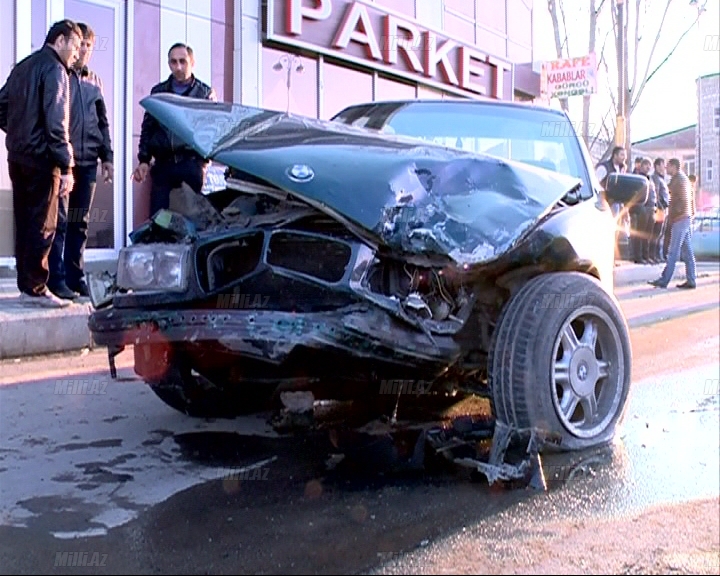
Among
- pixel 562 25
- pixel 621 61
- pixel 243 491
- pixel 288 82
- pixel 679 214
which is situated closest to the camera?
pixel 243 491

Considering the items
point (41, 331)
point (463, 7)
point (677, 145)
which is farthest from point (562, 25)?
point (677, 145)

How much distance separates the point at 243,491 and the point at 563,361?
4.46 feet

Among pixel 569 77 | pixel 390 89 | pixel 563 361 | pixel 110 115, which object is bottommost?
pixel 563 361

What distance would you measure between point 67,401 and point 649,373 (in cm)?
365

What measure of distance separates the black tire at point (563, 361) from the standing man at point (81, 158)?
3807 mm

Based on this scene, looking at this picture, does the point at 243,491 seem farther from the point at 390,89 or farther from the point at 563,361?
the point at 390,89

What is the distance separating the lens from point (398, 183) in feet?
10.3

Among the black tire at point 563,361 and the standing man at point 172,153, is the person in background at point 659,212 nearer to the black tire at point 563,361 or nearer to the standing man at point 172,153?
the standing man at point 172,153

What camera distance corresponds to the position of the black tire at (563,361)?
318cm

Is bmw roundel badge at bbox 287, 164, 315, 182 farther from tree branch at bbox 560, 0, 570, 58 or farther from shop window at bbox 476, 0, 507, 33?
tree branch at bbox 560, 0, 570, 58

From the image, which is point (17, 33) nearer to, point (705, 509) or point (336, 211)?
point (336, 211)

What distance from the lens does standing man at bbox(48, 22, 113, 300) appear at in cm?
601

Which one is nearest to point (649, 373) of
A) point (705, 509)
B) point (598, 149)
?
point (705, 509)

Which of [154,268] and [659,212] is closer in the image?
[154,268]
